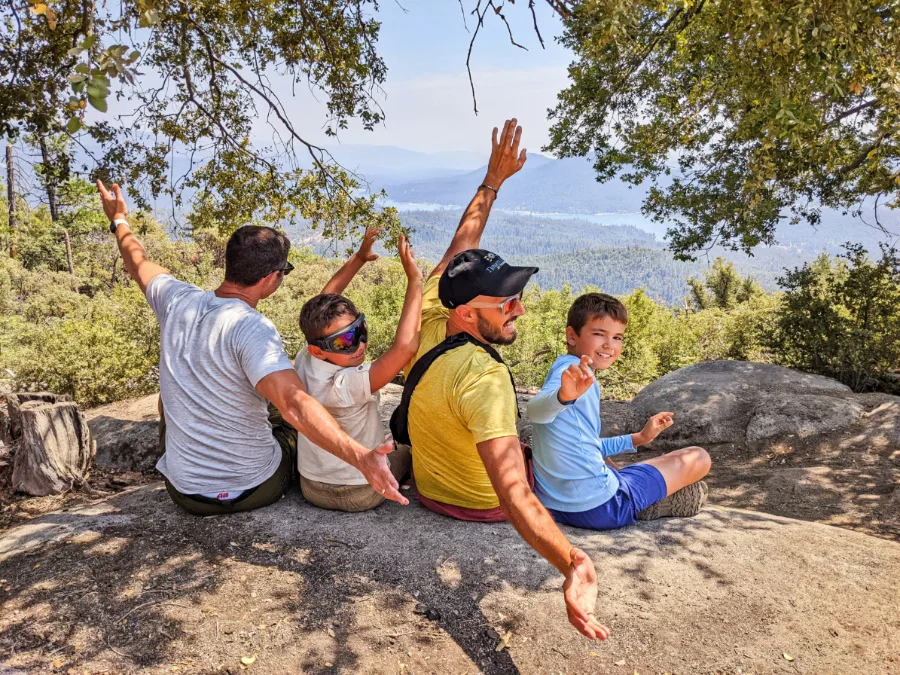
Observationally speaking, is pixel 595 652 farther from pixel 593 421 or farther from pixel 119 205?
pixel 119 205

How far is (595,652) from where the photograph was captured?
2633 mm

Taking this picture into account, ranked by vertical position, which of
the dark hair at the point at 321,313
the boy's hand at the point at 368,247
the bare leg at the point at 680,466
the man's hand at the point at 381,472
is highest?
the boy's hand at the point at 368,247

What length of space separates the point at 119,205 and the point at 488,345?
284 cm

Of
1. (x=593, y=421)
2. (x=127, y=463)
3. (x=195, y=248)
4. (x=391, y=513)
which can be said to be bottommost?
(x=127, y=463)

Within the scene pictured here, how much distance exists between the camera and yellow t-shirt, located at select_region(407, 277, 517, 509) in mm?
2674

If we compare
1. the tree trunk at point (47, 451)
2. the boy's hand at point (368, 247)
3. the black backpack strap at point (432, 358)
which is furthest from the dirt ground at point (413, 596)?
the boy's hand at point (368, 247)

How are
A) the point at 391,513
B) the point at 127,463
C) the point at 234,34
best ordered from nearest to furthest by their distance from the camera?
the point at 391,513 < the point at 127,463 < the point at 234,34

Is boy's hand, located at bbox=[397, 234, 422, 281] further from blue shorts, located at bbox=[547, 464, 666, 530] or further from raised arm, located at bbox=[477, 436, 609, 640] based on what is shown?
blue shorts, located at bbox=[547, 464, 666, 530]

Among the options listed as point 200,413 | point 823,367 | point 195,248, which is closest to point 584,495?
point 200,413

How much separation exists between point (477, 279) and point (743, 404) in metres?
6.19

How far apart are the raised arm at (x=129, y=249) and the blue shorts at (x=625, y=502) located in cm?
297

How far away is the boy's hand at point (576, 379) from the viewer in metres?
2.52

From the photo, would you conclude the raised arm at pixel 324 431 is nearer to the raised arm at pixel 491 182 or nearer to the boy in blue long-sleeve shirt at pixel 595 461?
the boy in blue long-sleeve shirt at pixel 595 461

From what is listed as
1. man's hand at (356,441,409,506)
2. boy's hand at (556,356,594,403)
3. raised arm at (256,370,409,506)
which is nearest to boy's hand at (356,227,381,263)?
raised arm at (256,370,409,506)
